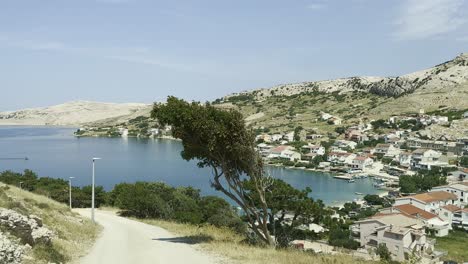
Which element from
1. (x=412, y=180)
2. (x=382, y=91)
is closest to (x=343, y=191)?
(x=412, y=180)

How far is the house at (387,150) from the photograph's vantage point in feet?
327

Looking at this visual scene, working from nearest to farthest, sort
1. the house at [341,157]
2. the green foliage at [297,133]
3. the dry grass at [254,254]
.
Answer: the dry grass at [254,254] < the house at [341,157] < the green foliage at [297,133]

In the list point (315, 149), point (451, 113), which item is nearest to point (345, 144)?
point (315, 149)

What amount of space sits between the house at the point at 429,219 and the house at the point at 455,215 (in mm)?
1720

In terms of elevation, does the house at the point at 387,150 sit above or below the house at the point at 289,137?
below

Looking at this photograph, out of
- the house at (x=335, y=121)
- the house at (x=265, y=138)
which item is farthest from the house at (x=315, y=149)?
the house at (x=335, y=121)

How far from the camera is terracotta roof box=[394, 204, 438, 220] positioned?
50.0 m

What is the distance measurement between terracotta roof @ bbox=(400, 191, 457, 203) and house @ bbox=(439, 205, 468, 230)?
1.96 meters

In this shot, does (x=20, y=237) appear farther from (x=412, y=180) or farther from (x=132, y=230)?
(x=412, y=180)

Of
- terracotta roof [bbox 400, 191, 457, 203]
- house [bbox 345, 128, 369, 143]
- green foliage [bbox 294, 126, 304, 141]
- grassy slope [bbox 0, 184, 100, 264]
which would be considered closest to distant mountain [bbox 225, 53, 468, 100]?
house [bbox 345, 128, 369, 143]

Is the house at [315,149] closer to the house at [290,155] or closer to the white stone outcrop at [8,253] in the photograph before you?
the house at [290,155]

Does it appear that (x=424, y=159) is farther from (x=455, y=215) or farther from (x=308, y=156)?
(x=455, y=215)

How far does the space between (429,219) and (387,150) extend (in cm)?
5270

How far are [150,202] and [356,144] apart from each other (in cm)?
8805
